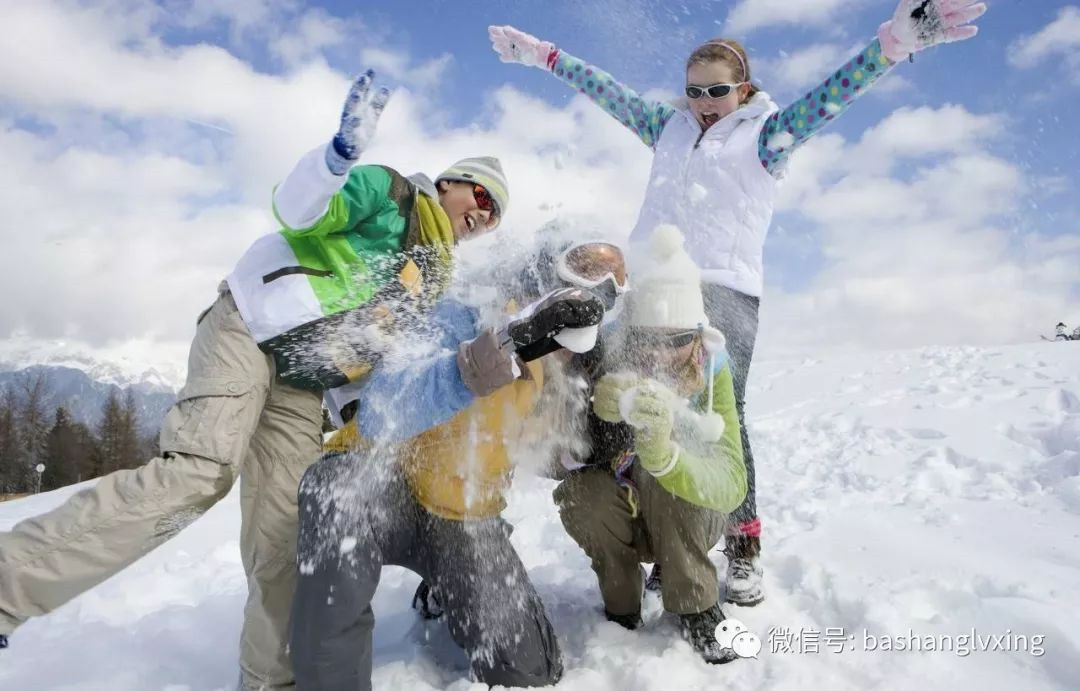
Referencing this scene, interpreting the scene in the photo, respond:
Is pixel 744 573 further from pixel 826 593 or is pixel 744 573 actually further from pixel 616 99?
pixel 616 99

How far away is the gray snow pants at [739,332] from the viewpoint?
2.92 metres

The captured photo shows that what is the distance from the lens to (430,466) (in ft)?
7.34

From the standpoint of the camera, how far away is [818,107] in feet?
9.13

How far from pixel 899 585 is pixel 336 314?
2298mm

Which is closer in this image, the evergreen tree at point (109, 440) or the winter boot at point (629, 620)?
the winter boot at point (629, 620)

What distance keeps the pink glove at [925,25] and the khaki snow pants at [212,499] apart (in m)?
2.58

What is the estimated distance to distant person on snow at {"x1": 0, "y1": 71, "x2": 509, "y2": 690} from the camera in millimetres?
2111

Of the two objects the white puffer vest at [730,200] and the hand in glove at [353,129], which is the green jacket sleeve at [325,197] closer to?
the hand in glove at [353,129]

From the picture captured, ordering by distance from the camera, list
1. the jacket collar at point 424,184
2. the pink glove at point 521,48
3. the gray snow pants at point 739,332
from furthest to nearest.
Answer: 1. the pink glove at point 521,48
2. the gray snow pants at point 739,332
3. the jacket collar at point 424,184

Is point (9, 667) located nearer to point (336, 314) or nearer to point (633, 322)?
point (336, 314)

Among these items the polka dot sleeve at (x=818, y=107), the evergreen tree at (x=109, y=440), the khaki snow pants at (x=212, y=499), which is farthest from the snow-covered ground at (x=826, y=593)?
the evergreen tree at (x=109, y=440)

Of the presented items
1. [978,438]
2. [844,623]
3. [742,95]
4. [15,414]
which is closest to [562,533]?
[844,623]

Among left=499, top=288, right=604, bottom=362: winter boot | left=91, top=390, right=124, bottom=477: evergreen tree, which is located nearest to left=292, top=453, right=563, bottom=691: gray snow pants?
left=499, top=288, right=604, bottom=362: winter boot

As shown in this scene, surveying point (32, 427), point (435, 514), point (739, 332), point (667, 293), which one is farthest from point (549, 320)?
point (32, 427)
